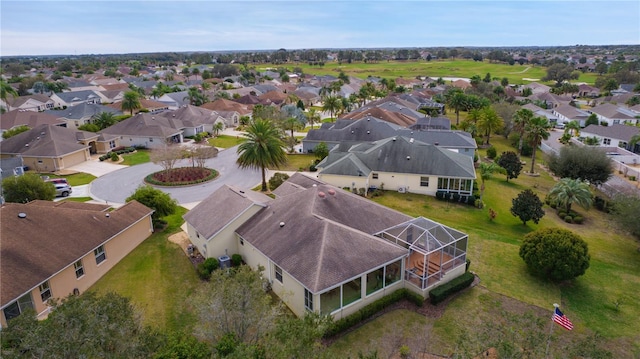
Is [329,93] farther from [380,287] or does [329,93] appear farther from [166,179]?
[380,287]

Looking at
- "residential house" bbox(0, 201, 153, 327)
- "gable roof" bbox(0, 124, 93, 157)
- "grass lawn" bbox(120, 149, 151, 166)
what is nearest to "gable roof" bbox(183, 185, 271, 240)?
"residential house" bbox(0, 201, 153, 327)

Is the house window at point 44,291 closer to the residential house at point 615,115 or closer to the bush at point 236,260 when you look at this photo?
the bush at point 236,260

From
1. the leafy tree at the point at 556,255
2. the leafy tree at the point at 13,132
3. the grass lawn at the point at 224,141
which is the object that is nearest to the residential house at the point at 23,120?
the leafy tree at the point at 13,132

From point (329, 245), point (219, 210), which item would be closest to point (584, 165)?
point (329, 245)

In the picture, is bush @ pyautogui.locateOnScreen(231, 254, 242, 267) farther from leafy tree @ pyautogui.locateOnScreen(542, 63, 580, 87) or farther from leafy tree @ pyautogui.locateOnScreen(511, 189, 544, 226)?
leafy tree @ pyautogui.locateOnScreen(542, 63, 580, 87)

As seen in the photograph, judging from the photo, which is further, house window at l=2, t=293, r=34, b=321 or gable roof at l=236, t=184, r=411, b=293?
gable roof at l=236, t=184, r=411, b=293

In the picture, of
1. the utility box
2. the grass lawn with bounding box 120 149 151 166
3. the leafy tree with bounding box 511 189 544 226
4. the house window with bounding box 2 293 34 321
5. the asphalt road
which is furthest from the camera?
the grass lawn with bounding box 120 149 151 166
